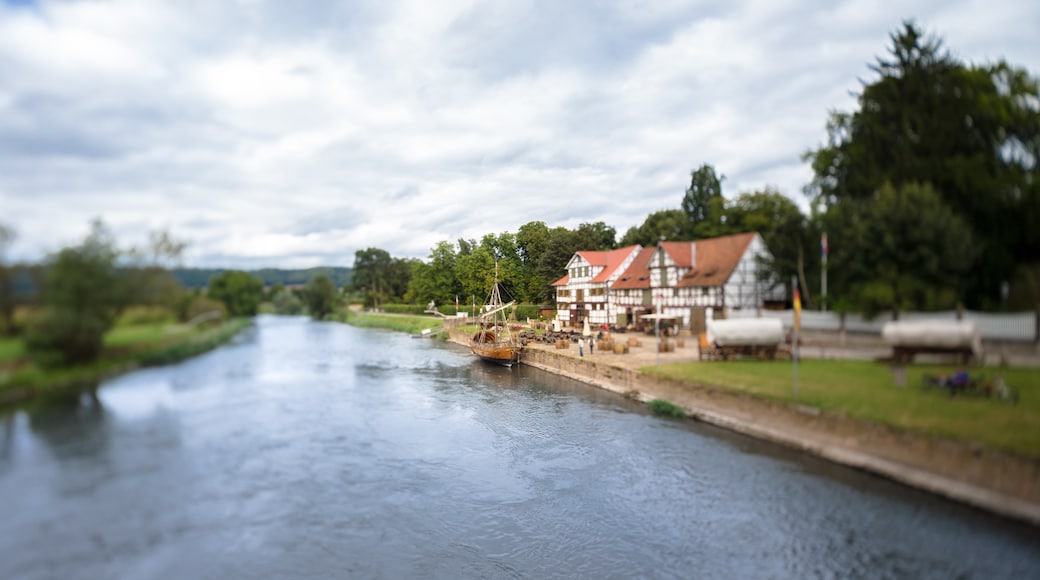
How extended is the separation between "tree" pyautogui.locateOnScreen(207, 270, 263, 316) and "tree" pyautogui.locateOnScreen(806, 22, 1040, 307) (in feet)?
28.1

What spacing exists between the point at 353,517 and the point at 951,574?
7.49 m

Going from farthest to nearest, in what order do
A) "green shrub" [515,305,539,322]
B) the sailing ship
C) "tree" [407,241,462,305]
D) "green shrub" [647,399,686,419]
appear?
1. the sailing ship
2. "green shrub" [515,305,539,322]
3. "tree" [407,241,462,305]
4. "green shrub" [647,399,686,419]

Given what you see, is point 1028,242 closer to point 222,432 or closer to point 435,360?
point 222,432

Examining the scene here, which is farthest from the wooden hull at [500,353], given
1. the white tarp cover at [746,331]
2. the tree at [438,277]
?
the white tarp cover at [746,331]

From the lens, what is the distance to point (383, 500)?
777cm

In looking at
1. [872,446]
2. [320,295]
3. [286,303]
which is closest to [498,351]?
[320,295]

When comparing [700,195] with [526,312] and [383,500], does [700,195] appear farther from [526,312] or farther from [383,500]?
[526,312]

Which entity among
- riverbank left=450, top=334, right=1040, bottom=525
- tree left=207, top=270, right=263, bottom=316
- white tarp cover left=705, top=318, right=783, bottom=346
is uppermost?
tree left=207, top=270, right=263, bottom=316

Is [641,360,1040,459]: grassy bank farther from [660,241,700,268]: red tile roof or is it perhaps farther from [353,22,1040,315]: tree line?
[660,241,700,268]: red tile roof

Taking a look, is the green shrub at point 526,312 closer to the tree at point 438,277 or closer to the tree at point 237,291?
the tree at point 438,277

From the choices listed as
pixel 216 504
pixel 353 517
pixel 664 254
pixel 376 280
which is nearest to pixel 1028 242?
pixel 664 254

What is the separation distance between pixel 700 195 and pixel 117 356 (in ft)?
32.3

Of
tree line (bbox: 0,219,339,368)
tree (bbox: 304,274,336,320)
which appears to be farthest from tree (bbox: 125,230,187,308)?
tree (bbox: 304,274,336,320)

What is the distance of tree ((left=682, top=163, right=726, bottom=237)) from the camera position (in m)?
9.98
